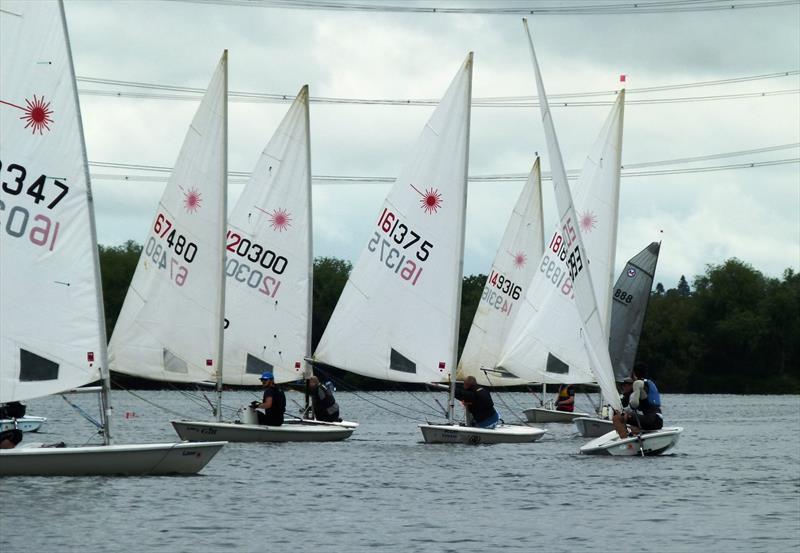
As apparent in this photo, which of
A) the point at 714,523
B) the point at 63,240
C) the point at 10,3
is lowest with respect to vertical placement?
the point at 714,523

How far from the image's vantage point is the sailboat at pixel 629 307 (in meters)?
47.9

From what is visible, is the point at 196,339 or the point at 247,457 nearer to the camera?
the point at 247,457

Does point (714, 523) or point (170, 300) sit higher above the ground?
point (170, 300)

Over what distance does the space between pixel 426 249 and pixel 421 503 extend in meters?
11.7

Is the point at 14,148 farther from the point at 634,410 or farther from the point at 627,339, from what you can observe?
the point at 627,339

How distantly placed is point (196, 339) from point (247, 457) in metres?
5.27

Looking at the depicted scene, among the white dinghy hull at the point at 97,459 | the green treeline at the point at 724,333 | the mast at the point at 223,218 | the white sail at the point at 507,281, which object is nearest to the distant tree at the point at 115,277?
the green treeline at the point at 724,333

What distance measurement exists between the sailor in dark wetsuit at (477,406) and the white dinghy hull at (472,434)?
293 millimetres

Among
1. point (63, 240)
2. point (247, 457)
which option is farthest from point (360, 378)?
point (63, 240)

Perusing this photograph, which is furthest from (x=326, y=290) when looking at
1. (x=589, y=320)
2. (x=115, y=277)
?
(x=589, y=320)

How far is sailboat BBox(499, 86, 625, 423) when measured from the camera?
41219mm

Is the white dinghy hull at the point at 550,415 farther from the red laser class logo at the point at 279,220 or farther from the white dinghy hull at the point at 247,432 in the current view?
the white dinghy hull at the point at 247,432

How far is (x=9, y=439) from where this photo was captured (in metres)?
23.9

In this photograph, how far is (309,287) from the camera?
4069 cm
